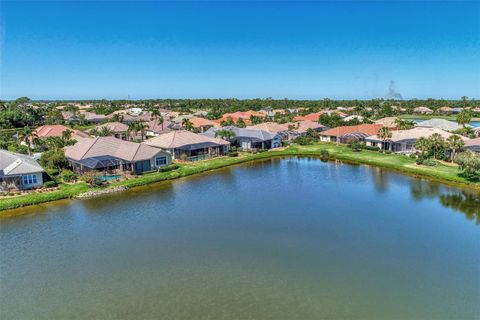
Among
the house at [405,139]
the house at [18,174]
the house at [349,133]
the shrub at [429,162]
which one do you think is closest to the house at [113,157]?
the house at [18,174]

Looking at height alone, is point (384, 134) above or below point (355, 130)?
below

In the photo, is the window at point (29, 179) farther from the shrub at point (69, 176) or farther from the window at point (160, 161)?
the window at point (160, 161)

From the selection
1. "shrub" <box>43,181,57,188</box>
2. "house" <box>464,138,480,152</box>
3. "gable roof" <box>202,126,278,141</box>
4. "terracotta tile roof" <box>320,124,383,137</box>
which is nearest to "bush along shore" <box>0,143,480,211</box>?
"shrub" <box>43,181,57,188</box>

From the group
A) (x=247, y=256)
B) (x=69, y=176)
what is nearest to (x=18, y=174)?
(x=69, y=176)

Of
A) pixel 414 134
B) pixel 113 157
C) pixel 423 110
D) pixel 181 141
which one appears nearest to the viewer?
pixel 113 157

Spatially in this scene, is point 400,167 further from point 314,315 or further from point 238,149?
point 314,315

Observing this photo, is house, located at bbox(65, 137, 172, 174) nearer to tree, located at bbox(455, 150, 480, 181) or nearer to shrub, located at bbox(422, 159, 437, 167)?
shrub, located at bbox(422, 159, 437, 167)

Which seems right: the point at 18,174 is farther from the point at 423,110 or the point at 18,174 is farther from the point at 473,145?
the point at 423,110
